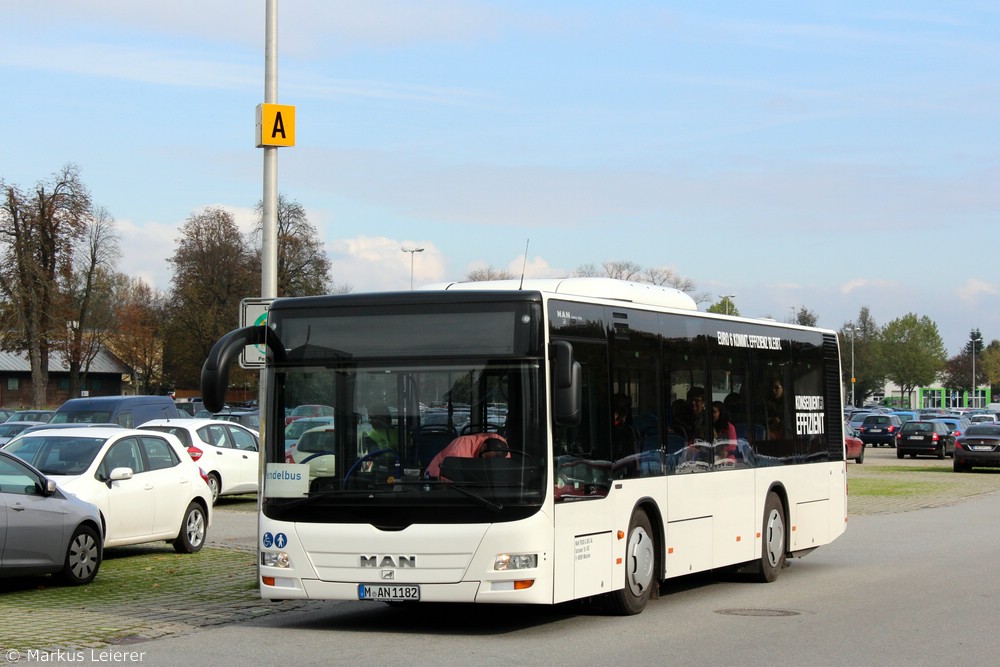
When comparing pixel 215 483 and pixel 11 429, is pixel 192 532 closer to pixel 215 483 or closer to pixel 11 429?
pixel 215 483

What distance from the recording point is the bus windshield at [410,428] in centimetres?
1045

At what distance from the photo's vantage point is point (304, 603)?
13.3 m

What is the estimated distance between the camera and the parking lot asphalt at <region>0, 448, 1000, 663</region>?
10586 mm

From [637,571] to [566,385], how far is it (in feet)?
8.21

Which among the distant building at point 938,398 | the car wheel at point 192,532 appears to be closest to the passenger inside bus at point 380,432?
the car wheel at point 192,532

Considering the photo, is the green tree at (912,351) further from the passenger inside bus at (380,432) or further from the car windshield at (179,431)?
the passenger inside bus at (380,432)

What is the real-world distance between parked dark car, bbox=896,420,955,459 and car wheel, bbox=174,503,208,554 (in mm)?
41769

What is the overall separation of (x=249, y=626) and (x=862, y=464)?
41097 millimetres

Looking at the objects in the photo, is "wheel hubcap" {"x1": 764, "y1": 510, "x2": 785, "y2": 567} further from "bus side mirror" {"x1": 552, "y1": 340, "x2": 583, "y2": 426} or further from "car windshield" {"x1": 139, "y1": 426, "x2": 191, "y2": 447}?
"car windshield" {"x1": 139, "y1": 426, "x2": 191, "y2": 447}

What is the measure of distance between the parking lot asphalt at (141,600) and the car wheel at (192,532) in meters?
0.17

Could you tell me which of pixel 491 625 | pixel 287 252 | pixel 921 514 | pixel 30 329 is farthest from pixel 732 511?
pixel 287 252

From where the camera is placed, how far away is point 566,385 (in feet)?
33.4

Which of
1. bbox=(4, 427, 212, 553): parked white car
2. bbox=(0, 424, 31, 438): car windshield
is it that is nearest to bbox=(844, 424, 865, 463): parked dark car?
bbox=(0, 424, 31, 438): car windshield

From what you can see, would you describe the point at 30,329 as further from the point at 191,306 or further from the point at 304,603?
the point at 304,603
